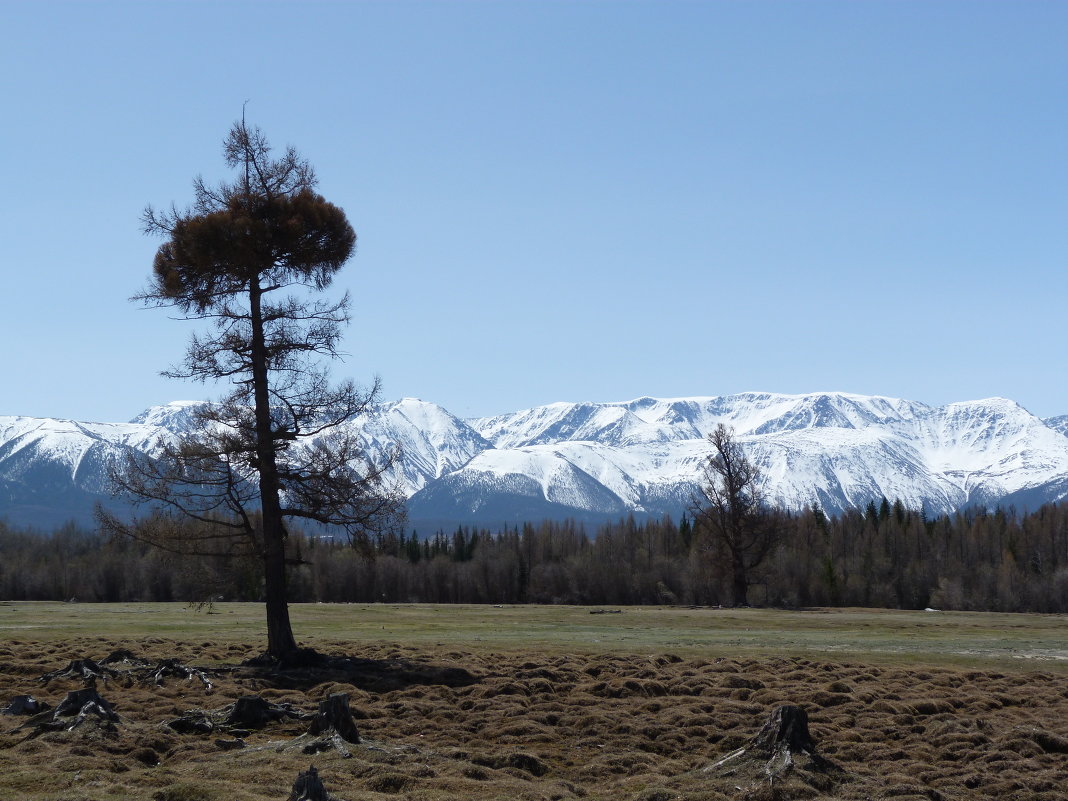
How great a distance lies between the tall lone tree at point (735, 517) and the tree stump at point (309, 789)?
61.9 m

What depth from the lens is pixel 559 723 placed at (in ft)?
63.2

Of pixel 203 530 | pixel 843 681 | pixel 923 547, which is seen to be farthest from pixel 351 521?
pixel 923 547

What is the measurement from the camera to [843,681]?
23.8 meters

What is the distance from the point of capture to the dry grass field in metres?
14.2

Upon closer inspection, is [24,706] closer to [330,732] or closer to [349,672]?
[330,732]

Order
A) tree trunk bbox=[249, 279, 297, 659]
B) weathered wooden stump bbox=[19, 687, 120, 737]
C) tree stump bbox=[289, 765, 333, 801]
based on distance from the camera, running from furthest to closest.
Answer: tree trunk bbox=[249, 279, 297, 659], weathered wooden stump bbox=[19, 687, 120, 737], tree stump bbox=[289, 765, 333, 801]

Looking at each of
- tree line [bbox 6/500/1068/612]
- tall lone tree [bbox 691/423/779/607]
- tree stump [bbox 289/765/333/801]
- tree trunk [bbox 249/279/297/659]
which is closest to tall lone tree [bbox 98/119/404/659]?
tree trunk [bbox 249/279/297/659]

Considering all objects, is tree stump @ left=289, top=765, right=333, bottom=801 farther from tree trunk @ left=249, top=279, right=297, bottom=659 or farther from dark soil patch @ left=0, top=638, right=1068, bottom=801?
tree trunk @ left=249, top=279, right=297, bottom=659

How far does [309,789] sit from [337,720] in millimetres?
4575

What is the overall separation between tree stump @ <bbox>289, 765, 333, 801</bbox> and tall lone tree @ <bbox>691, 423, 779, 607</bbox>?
61.9 m

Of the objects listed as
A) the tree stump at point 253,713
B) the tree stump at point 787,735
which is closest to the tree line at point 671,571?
the tree stump at point 253,713

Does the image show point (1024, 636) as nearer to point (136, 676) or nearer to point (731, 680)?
point (731, 680)

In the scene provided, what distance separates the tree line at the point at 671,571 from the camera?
115438 mm

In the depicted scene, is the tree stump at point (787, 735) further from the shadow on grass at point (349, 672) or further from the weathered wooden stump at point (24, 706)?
the weathered wooden stump at point (24, 706)
